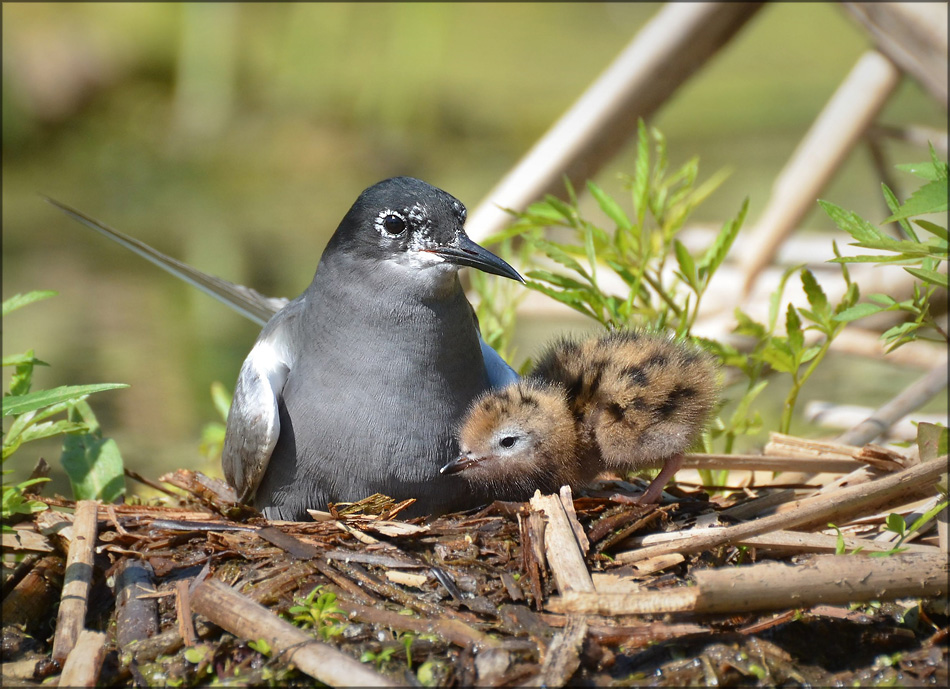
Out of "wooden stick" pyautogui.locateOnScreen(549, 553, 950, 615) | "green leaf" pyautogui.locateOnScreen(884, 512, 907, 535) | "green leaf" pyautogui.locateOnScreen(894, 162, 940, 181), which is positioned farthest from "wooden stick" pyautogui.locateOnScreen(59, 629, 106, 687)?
"green leaf" pyautogui.locateOnScreen(894, 162, 940, 181)

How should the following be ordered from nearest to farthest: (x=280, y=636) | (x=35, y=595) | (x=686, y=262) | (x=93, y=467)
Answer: (x=280, y=636) → (x=35, y=595) → (x=686, y=262) → (x=93, y=467)

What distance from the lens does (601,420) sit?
3756 mm

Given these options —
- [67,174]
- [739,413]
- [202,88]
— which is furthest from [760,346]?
[202,88]

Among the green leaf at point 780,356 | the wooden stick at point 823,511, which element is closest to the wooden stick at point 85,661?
the wooden stick at point 823,511

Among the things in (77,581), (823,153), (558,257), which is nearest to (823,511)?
(558,257)

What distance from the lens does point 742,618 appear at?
3035mm

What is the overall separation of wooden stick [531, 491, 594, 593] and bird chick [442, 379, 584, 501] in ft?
0.75

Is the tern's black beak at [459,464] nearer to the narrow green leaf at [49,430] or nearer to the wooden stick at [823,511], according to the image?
the wooden stick at [823,511]

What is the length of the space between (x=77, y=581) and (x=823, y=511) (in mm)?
2469

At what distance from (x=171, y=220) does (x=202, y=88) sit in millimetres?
3552

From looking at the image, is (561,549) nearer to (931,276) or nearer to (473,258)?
(473,258)

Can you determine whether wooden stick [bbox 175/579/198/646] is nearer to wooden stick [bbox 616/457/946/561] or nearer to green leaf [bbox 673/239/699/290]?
wooden stick [bbox 616/457/946/561]

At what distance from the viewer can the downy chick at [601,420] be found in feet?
12.0

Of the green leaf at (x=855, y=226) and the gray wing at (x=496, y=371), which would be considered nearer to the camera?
the green leaf at (x=855, y=226)
